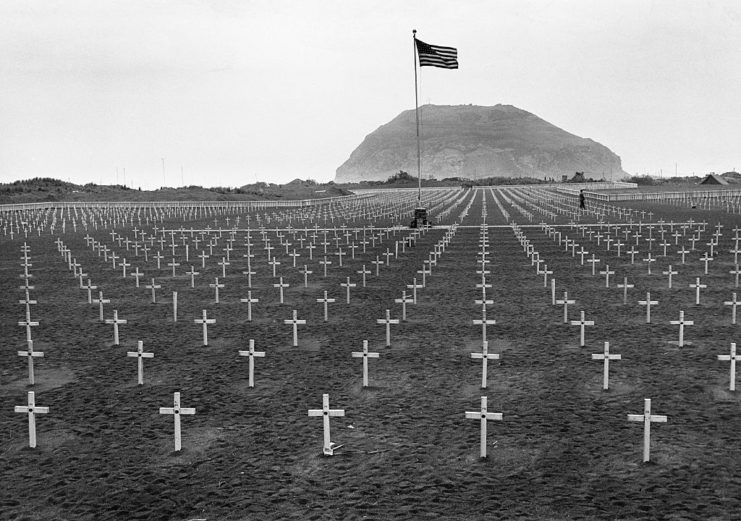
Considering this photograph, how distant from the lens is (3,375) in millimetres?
13562

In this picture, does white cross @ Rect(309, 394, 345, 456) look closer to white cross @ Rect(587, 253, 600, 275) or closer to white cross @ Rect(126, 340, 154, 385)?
white cross @ Rect(126, 340, 154, 385)

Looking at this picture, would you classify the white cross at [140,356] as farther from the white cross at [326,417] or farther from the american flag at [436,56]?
the american flag at [436,56]

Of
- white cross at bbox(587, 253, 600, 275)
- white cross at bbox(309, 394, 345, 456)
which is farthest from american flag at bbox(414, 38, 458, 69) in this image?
white cross at bbox(309, 394, 345, 456)

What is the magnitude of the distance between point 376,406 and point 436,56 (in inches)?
1367

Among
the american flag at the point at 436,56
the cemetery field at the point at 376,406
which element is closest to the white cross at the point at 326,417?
the cemetery field at the point at 376,406

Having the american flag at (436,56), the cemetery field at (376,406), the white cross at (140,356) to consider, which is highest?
the american flag at (436,56)

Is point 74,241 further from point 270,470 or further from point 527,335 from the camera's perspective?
point 270,470

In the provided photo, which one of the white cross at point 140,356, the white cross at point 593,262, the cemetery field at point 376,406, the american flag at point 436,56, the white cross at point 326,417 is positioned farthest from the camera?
the american flag at point 436,56

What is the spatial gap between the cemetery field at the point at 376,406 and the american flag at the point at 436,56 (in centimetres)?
2154

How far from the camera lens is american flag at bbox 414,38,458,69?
42.8 metres

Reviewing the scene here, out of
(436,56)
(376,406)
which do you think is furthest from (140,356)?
(436,56)

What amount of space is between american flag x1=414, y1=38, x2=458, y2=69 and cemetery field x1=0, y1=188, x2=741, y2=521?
848 inches

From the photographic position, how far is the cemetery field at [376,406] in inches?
320

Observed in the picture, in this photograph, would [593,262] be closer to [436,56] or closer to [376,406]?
[376,406]
